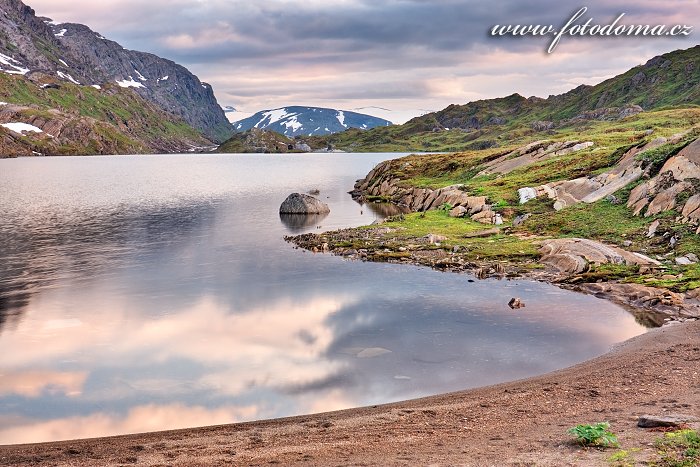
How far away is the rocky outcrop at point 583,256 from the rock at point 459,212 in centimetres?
2318

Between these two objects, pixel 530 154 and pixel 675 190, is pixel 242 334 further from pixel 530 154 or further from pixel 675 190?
pixel 530 154

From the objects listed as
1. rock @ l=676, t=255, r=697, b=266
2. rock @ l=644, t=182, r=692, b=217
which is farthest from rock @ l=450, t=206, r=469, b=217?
rock @ l=676, t=255, r=697, b=266

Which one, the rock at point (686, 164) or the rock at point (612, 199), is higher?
the rock at point (686, 164)

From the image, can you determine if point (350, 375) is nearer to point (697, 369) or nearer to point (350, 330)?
point (350, 330)

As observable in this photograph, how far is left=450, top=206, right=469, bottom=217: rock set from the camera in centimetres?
7206

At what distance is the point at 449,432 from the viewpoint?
61.2 feet

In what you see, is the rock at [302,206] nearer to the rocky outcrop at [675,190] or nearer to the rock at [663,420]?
the rocky outcrop at [675,190]

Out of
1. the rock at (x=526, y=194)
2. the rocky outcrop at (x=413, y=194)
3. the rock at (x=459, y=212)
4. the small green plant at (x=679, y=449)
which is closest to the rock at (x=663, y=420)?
the small green plant at (x=679, y=449)

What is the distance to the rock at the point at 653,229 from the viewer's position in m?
49.8

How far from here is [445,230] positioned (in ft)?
205

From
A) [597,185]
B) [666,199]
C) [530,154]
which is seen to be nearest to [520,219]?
[597,185]

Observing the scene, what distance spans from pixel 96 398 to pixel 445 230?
43735mm

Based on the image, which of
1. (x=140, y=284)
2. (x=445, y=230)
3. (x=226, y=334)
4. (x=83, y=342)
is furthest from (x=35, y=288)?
(x=445, y=230)

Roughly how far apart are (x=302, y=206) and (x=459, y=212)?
2601cm
